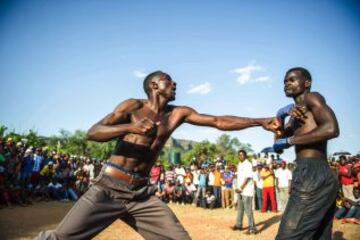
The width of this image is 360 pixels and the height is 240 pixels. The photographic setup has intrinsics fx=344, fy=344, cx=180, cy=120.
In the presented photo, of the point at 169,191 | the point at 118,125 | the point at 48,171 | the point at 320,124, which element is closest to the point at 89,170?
the point at 48,171

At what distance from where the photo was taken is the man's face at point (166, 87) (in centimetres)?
419

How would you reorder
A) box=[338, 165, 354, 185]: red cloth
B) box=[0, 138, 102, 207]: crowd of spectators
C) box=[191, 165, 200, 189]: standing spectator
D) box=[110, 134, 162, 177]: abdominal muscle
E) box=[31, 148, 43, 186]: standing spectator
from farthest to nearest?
box=[191, 165, 200, 189]: standing spectator
box=[31, 148, 43, 186]: standing spectator
box=[0, 138, 102, 207]: crowd of spectators
box=[338, 165, 354, 185]: red cloth
box=[110, 134, 162, 177]: abdominal muscle

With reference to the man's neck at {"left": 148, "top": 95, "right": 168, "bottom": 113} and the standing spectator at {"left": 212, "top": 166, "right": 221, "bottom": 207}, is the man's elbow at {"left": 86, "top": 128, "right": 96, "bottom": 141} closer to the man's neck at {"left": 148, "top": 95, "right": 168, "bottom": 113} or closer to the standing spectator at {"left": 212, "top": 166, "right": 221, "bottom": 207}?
the man's neck at {"left": 148, "top": 95, "right": 168, "bottom": 113}

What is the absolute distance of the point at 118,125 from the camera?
3.58 metres

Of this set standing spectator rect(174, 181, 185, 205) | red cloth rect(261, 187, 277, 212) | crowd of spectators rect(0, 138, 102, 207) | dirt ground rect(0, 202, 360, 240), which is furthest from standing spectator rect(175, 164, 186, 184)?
dirt ground rect(0, 202, 360, 240)

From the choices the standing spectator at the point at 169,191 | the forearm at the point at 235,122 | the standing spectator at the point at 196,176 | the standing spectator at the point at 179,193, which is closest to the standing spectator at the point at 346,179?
the standing spectator at the point at 196,176

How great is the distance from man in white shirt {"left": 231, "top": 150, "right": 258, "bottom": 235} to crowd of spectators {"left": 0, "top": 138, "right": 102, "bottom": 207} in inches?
316

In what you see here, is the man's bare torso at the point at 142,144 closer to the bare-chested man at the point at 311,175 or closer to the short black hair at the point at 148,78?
the short black hair at the point at 148,78

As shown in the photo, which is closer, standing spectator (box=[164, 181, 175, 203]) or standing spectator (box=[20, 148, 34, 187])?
standing spectator (box=[20, 148, 34, 187])

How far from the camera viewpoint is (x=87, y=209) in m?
3.51

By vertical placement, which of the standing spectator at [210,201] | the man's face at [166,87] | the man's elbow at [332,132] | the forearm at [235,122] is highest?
the man's face at [166,87]

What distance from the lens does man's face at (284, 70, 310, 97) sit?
393cm

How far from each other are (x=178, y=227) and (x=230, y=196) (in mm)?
12730

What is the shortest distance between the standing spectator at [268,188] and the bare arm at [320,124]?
1061 cm
